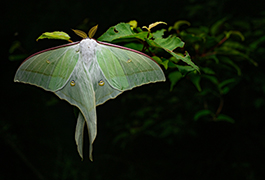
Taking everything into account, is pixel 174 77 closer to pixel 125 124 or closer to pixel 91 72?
pixel 91 72

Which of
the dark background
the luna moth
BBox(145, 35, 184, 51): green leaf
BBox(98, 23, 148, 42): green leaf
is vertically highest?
BBox(98, 23, 148, 42): green leaf

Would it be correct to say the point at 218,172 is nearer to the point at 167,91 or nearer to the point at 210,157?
the point at 210,157

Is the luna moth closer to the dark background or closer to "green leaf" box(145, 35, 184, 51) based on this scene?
"green leaf" box(145, 35, 184, 51)

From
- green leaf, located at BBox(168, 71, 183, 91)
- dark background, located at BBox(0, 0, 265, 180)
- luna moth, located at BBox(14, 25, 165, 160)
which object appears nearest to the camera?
luna moth, located at BBox(14, 25, 165, 160)

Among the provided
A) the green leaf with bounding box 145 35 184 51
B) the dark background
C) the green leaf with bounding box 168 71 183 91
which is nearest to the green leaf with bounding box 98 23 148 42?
the green leaf with bounding box 145 35 184 51

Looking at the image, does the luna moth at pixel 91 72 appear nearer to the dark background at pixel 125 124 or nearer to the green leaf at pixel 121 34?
the green leaf at pixel 121 34

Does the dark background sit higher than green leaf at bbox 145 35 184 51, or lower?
lower

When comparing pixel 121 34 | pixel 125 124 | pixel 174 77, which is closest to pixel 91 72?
pixel 121 34

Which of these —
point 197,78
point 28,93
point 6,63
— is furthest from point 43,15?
point 197,78
